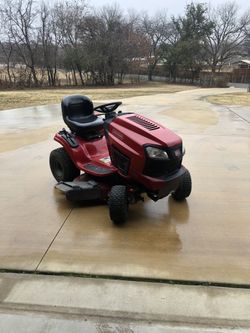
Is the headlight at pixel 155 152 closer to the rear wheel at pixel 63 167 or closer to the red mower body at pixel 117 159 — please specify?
the red mower body at pixel 117 159

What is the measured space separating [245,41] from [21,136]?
46349 millimetres

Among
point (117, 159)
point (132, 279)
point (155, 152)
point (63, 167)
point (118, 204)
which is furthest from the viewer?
point (63, 167)

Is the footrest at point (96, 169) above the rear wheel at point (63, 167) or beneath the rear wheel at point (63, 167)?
above

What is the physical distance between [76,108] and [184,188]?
1.56 metres

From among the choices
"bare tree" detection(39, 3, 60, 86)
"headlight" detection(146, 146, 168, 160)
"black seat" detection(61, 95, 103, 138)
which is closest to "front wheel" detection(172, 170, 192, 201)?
"headlight" detection(146, 146, 168, 160)

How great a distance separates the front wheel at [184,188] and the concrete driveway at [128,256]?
88mm

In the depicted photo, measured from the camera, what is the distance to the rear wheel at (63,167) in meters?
4.12

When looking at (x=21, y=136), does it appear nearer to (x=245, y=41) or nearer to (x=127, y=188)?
(x=127, y=188)

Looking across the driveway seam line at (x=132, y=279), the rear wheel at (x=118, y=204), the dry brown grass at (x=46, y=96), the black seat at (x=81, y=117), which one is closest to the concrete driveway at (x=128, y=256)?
the driveway seam line at (x=132, y=279)

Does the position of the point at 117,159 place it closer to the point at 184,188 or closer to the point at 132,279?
the point at 184,188

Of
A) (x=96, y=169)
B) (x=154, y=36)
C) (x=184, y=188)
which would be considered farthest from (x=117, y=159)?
(x=154, y=36)

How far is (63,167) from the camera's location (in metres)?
4.12

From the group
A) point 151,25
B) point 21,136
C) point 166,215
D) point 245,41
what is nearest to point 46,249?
point 166,215

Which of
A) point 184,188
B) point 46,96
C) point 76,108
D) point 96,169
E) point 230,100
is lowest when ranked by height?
point 46,96
